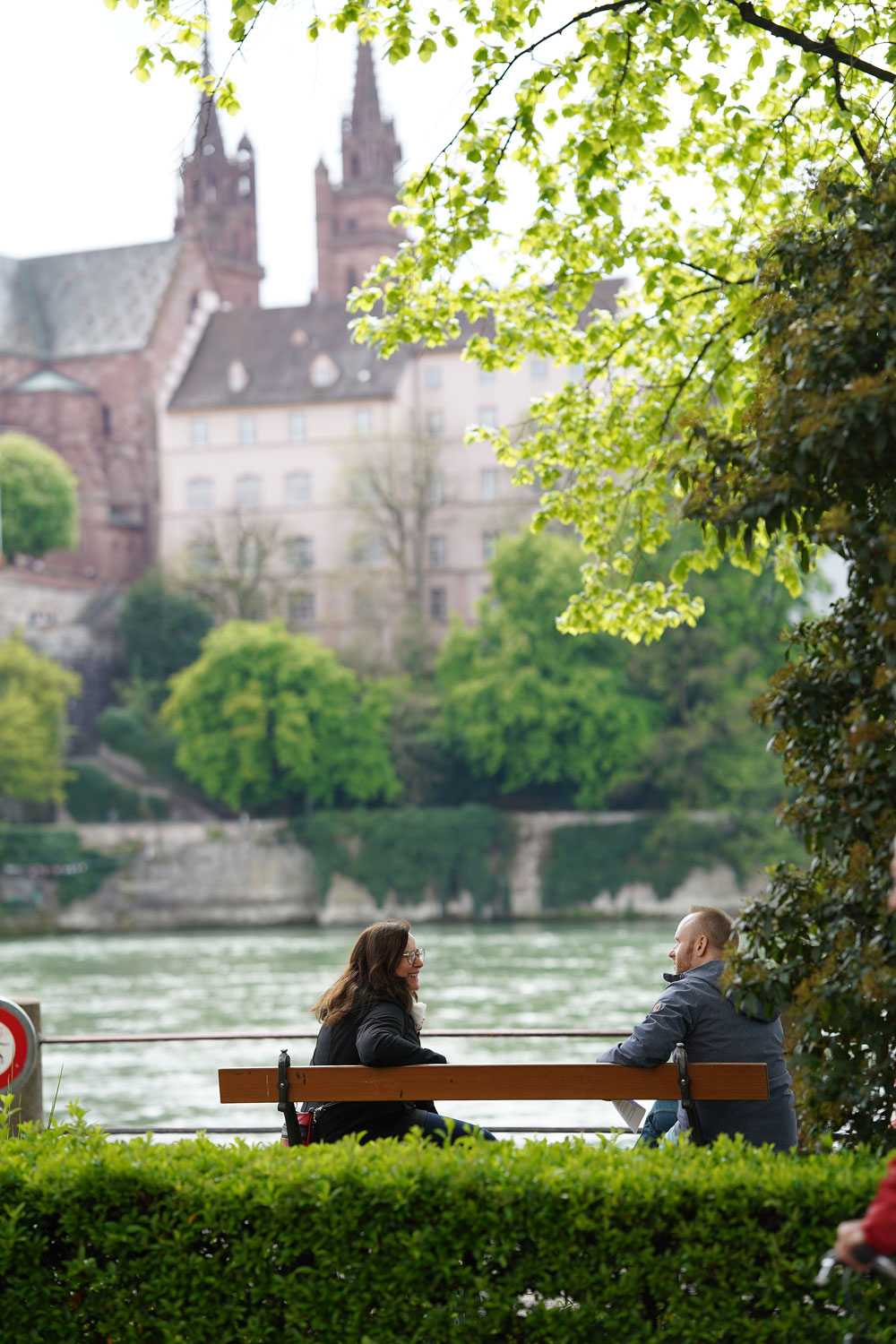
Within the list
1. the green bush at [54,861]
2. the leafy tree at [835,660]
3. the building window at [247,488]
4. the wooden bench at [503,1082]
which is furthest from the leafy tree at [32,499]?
the leafy tree at [835,660]

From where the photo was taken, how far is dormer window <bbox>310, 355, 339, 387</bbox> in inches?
3059

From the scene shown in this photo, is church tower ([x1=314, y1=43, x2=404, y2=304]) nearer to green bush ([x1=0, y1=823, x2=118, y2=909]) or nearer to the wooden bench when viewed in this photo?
green bush ([x1=0, y1=823, x2=118, y2=909])

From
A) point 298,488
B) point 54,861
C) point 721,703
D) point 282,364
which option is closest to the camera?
point 54,861

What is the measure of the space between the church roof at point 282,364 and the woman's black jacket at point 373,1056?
70.2 m

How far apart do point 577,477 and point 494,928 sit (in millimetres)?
47111

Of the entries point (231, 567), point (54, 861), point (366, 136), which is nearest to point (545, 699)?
point (54, 861)

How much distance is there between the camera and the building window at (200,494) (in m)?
77.7

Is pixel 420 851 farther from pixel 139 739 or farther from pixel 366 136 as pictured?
pixel 366 136

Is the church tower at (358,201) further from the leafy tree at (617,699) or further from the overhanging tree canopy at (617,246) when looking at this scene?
the overhanging tree canopy at (617,246)

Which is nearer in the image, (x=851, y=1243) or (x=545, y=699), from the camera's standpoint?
(x=851, y=1243)

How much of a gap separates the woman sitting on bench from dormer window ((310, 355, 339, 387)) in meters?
73.1

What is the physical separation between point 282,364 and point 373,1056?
3005 inches

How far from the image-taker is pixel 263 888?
2336 inches

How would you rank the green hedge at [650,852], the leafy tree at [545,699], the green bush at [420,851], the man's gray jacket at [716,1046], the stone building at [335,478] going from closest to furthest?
the man's gray jacket at [716,1046]
the green hedge at [650,852]
the green bush at [420,851]
the leafy tree at [545,699]
the stone building at [335,478]
